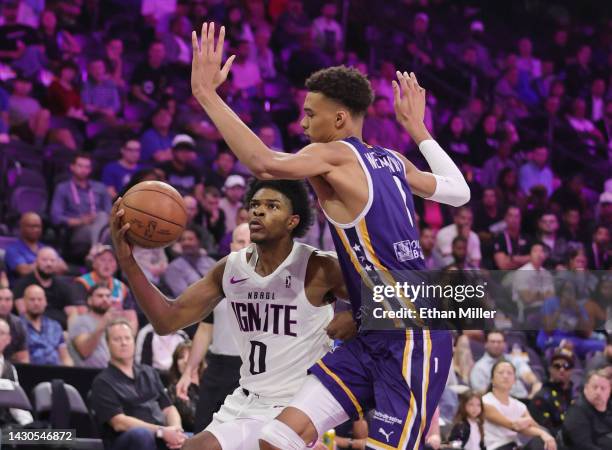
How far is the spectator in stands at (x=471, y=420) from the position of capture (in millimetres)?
8094

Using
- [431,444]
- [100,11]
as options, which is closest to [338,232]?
[431,444]

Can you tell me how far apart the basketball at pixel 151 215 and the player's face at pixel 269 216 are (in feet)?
1.15

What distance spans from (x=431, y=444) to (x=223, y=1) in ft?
24.8

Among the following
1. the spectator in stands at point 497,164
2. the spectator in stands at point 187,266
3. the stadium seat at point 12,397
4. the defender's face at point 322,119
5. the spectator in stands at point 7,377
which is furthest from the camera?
the spectator in stands at point 497,164

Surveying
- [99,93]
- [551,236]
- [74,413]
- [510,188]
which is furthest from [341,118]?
[510,188]

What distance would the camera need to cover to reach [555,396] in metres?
8.75

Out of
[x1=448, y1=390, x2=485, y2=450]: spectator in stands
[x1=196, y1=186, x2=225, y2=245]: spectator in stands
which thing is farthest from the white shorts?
[x1=196, y1=186, x2=225, y2=245]: spectator in stands

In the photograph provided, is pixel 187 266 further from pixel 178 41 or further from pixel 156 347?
pixel 178 41

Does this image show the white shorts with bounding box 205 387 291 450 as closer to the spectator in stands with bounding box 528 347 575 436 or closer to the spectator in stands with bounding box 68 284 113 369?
the spectator in stands with bounding box 68 284 113 369

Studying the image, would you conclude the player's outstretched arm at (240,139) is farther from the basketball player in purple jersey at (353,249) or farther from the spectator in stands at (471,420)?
the spectator in stands at (471,420)

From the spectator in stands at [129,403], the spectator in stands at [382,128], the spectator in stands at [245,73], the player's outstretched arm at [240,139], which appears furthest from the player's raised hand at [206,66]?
the spectator in stands at [245,73]

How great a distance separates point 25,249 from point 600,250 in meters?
6.60

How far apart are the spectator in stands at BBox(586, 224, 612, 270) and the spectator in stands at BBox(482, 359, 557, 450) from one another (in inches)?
155

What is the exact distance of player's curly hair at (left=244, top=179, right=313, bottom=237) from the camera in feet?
15.6
